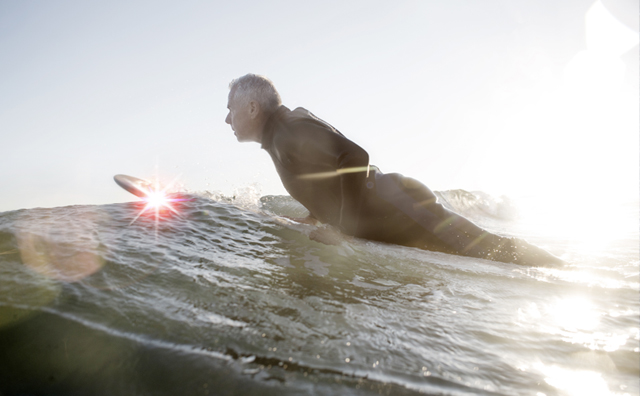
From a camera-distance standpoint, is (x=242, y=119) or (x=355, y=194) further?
(x=242, y=119)

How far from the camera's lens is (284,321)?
3.99 ft

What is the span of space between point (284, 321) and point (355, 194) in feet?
5.70

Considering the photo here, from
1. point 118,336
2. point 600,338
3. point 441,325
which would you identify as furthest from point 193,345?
point 600,338

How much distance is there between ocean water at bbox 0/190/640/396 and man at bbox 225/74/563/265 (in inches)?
23.8

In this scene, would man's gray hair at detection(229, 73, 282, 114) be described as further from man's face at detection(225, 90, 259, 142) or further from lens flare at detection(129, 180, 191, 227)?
lens flare at detection(129, 180, 191, 227)

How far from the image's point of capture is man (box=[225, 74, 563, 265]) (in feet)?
9.35

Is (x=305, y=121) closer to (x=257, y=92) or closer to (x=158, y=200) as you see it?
(x=257, y=92)

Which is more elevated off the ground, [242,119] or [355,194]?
[242,119]

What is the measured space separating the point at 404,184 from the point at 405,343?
2.16 metres

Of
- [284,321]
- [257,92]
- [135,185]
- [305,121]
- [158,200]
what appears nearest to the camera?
[284,321]

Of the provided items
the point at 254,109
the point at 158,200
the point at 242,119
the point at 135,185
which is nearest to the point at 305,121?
the point at 254,109

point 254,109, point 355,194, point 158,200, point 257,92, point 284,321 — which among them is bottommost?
point 284,321

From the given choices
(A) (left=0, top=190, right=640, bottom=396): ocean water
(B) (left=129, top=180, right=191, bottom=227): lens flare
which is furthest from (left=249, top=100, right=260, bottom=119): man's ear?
(A) (left=0, top=190, right=640, bottom=396): ocean water

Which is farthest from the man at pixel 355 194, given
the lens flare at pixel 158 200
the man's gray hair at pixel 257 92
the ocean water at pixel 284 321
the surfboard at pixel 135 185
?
the surfboard at pixel 135 185
